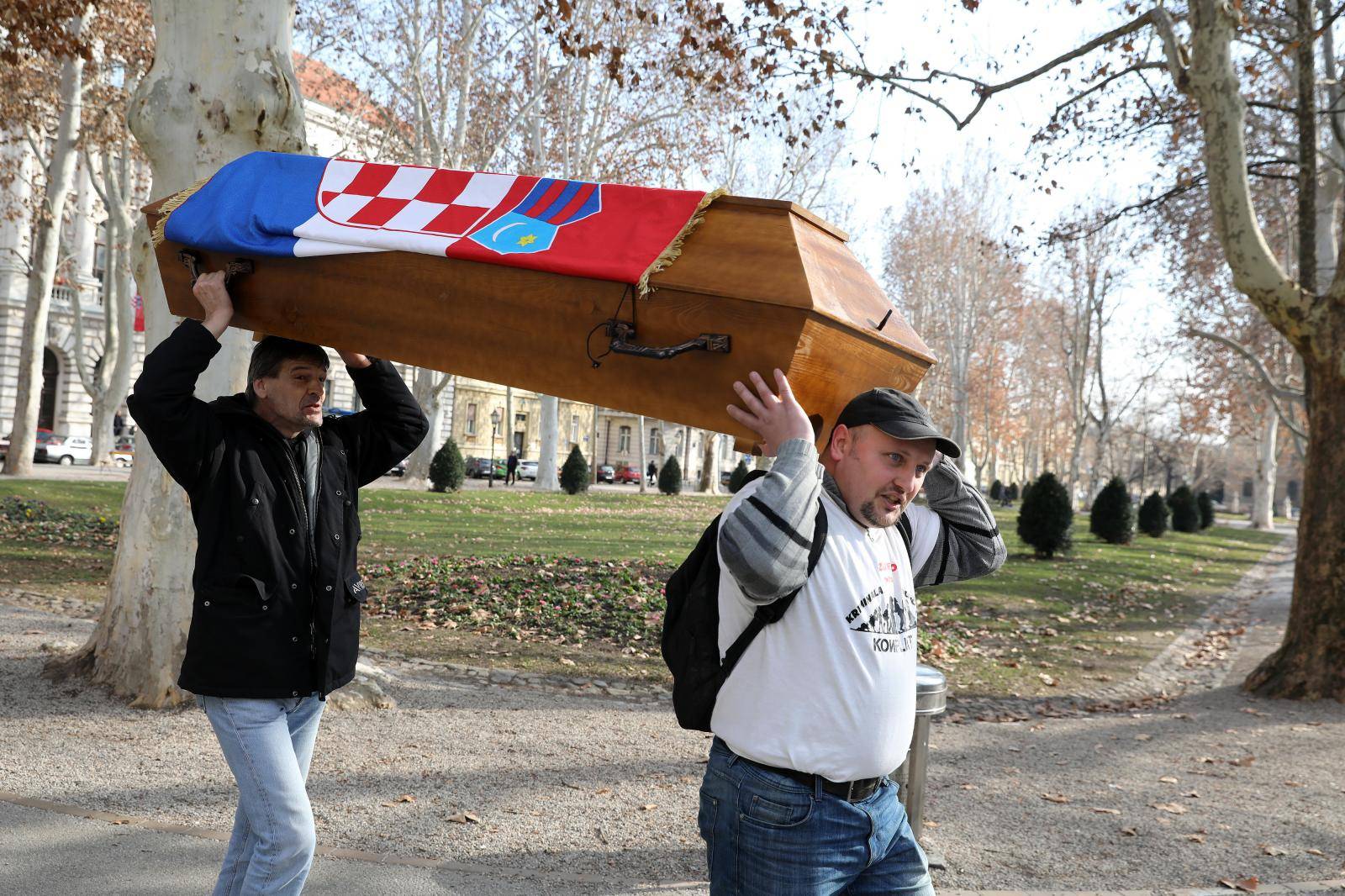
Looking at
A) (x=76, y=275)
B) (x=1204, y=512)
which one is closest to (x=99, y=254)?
(x=76, y=275)

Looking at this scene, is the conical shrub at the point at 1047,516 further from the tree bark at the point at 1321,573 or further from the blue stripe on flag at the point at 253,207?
the blue stripe on flag at the point at 253,207

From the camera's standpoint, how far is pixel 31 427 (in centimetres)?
2489

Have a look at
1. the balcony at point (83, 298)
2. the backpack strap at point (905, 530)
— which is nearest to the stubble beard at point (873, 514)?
the backpack strap at point (905, 530)

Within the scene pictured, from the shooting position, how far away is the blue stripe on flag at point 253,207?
9.37 ft

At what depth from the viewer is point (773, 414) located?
2.33 metres

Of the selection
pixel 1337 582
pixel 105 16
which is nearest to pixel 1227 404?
pixel 1337 582

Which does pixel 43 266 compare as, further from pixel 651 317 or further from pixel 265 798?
pixel 651 317

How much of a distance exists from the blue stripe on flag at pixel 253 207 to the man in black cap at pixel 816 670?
1.40 m

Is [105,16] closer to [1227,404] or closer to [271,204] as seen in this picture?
[271,204]

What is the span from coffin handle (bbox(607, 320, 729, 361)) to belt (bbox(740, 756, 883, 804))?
0.93 metres

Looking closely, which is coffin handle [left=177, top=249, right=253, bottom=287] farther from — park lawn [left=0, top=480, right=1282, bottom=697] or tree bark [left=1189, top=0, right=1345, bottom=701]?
tree bark [left=1189, top=0, right=1345, bottom=701]

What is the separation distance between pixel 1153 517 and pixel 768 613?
→ 1314 inches

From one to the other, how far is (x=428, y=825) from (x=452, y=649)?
13.9ft

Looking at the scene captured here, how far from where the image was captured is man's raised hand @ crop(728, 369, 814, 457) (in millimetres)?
2297
